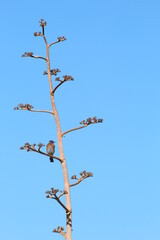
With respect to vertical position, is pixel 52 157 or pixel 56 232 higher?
pixel 52 157

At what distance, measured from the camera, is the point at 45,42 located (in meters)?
13.0

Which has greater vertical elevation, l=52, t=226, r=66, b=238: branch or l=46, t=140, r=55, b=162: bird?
l=46, t=140, r=55, b=162: bird

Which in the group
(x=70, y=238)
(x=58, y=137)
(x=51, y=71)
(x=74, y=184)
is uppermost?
(x=51, y=71)

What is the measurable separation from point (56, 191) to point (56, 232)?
1203mm

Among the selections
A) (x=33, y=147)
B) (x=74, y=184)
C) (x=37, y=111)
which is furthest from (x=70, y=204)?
(x=37, y=111)

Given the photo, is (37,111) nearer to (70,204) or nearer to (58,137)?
(58,137)

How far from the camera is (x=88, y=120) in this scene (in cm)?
1248

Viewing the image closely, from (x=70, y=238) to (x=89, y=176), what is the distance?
150 centimetres

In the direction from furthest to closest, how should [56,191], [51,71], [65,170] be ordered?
[51,71] < [65,170] < [56,191]

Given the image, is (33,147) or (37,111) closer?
(33,147)

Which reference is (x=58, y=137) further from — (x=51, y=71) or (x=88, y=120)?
(x=51, y=71)

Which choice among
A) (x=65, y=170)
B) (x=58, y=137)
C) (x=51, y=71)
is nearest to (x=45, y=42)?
(x=51, y=71)

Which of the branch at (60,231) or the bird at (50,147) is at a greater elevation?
the bird at (50,147)

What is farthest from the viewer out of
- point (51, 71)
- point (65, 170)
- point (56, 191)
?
point (51, 71)
